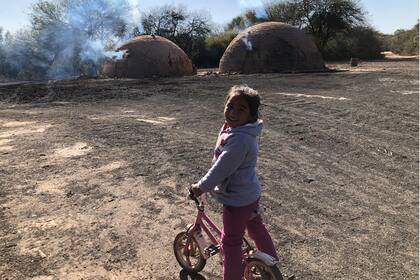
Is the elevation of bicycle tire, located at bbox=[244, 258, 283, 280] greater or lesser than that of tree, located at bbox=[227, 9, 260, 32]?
lesser

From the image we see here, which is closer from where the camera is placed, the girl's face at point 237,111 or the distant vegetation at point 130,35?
the girl's face at point 237,111

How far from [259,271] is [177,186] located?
2.48 meters

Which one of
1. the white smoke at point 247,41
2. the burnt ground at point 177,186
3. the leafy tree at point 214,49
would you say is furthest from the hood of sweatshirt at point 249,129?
the leafy tree at point 214,49

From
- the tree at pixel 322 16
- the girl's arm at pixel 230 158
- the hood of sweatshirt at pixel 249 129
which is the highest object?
the tree at pixel 322 16

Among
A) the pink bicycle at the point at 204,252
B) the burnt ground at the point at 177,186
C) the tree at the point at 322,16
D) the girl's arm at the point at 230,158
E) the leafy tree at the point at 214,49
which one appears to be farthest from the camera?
the tree at the point at 322,16

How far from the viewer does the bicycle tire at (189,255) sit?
3457 millimetres

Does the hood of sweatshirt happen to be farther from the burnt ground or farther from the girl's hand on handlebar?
the burnt ground

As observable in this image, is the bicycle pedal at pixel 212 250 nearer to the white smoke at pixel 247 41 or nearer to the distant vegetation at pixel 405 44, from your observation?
the white smoke at pixel 247 41

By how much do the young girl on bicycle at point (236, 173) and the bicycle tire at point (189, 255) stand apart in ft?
1.67

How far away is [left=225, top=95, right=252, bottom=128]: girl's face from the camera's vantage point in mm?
2779

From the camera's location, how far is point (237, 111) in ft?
9.12

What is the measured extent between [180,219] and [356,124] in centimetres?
572

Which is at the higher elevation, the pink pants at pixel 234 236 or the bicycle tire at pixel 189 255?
the pink pants at pixel 234 236

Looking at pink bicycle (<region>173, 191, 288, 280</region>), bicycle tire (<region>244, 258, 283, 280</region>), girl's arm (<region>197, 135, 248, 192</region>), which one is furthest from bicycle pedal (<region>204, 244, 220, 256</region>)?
girl's arm (<region>197, 135, 248, 192</region>)
